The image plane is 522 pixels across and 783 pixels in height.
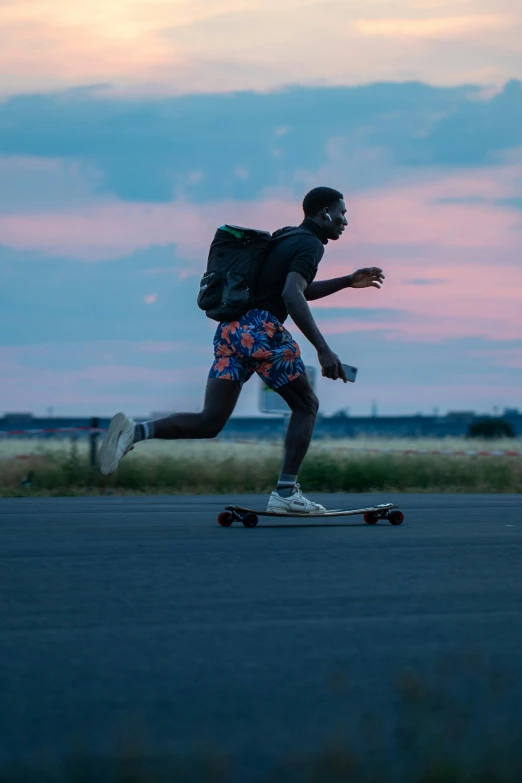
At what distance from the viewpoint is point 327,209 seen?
10.2 meters

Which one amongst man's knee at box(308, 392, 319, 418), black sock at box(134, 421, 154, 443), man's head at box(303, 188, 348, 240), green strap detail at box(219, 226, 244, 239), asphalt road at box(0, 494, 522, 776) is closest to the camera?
asphalt road at box(0, 494, 522, 776)

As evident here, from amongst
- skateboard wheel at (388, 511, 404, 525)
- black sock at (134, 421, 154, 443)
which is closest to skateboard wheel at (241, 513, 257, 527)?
black sock at (134, 421, 154, 443)

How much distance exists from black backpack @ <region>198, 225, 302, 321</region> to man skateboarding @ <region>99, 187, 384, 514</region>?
93mm

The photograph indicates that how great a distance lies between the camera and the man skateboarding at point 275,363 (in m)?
9.52

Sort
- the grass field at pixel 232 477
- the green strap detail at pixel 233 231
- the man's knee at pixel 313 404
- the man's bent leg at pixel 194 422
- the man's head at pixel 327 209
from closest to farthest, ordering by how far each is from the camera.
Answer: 1. the man's bent leg at pixel 194 422
2. the green strap detail at pixel 233 231
3. the man's knee at pixel 313 404
4. the man's head at pixel 327 209
5. the grass field at pixel 232 477

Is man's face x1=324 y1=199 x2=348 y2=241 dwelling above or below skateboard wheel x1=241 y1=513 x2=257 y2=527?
above

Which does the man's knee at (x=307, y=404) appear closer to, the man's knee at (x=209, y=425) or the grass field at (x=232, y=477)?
the man's knee at (x=209, y=425)

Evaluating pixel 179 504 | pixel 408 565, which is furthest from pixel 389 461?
pixel 408 565

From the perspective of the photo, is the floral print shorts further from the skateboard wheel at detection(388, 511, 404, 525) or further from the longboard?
the skateboard wheel at detection(388, 511, 404, 525)

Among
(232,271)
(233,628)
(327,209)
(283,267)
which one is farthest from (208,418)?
(233,628)

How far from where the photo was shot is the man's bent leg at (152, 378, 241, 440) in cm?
955

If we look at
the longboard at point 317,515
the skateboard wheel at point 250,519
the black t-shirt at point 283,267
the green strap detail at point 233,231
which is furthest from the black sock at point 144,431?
the green strap detail at point 233,231

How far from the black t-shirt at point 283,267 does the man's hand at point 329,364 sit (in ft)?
1.86

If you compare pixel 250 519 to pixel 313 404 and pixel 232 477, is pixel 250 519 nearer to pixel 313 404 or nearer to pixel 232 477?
pixel 313 404
